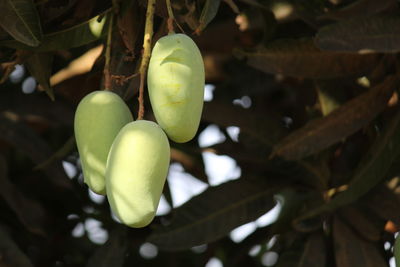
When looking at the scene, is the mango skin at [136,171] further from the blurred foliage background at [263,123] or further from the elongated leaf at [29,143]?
the elongated leaf at [29,143]

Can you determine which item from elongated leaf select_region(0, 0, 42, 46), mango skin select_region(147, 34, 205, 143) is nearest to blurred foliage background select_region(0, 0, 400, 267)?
elongated leaf select_region(0, 0, 42, 46)

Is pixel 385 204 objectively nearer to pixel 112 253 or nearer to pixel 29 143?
pixel 112 253

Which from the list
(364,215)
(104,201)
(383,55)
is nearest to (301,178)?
(364,215)

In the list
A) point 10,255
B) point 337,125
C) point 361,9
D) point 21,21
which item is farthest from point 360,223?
point 21,21

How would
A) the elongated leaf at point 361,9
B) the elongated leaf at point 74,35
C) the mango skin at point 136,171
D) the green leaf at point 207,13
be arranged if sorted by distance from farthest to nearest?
the elongated leaf at point 361,9 → the elongated leaf at point 74,35 → the green leaf at point 207,13 → the mango skin at point 136,171

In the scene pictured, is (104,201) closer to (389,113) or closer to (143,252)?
(143,252)

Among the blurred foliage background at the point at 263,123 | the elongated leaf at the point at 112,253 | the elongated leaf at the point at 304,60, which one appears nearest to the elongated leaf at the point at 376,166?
the blurred foliage background at the point at 263,123

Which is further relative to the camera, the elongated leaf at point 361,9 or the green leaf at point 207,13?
the elongated leaf at point 361,9
